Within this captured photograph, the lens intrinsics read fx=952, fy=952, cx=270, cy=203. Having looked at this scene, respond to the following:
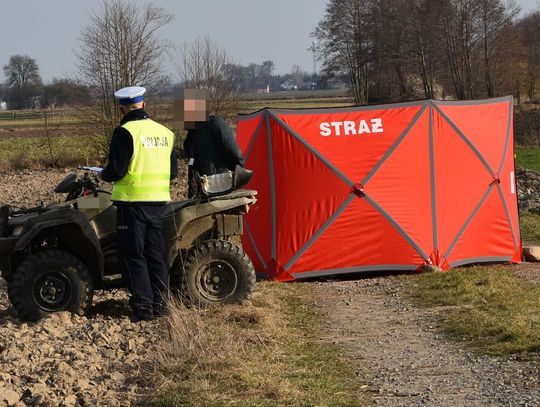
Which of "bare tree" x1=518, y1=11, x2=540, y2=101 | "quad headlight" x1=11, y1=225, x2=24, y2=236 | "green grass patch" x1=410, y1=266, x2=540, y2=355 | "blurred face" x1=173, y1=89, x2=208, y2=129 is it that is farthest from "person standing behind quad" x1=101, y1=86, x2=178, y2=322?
"bare tree" x1=518, y1=11, x2=540, y2=101

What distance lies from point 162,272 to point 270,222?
10.9 feet

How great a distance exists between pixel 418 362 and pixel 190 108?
379 centimetres

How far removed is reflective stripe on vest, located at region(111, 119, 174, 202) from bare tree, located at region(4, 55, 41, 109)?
254ft

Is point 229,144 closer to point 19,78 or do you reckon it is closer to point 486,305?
point 486,305

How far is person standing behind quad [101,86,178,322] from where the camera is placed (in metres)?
7.91

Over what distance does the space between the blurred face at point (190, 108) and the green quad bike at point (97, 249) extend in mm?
996

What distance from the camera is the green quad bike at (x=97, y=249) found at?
8148mm

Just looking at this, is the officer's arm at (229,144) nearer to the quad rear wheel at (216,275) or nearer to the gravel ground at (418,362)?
the quad rear wheel at (216,275)

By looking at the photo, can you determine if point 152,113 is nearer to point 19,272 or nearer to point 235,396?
point 19,272

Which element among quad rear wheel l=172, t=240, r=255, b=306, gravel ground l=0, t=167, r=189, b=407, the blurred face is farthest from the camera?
the blurred face

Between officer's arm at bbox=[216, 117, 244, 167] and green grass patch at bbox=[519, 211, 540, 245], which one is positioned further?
green grass patch at bbox=[519, 211, 540, 245]

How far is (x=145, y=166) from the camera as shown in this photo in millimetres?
7977

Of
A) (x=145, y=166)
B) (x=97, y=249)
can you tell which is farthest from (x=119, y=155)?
(x=97, y=249)

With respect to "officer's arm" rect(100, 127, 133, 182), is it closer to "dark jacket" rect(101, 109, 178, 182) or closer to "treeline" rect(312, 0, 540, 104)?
"dark jacket" rect(101, 109, 178, 182)
